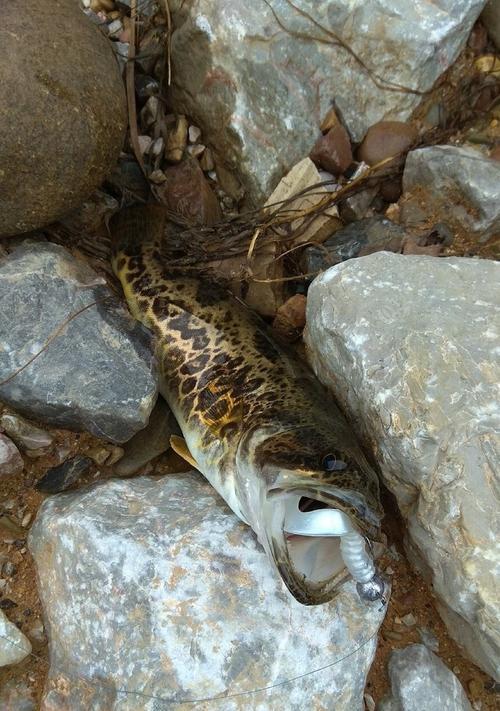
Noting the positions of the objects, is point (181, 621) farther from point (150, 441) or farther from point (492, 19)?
point (492, 19)

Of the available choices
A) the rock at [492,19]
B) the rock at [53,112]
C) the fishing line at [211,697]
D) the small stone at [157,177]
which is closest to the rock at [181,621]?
the fishing line at [211,697]

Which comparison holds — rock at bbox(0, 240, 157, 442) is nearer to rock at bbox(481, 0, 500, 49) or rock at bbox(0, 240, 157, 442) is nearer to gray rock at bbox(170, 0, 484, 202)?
gray rock at bbox(170, 0, 484, 202)

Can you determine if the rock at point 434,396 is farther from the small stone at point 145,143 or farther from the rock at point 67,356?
the small stone at point 145,143

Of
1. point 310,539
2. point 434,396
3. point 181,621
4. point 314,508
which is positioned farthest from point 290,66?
point 181,621

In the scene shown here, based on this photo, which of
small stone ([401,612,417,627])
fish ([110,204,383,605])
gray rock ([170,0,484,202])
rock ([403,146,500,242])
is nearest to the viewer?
fish ([110,204,383,605])

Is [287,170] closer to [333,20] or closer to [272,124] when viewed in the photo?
[272,124]

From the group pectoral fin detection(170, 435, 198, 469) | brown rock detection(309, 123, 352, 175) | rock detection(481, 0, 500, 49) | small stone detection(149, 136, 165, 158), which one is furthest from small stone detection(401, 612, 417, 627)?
rock detection(481, 0, 500, 49)

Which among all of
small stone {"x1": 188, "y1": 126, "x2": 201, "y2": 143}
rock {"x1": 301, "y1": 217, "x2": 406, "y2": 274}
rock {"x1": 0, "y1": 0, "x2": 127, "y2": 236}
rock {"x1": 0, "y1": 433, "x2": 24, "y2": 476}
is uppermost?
rock {"x1": 0, "y1": 0, "x2": 127, "y2": 236}
